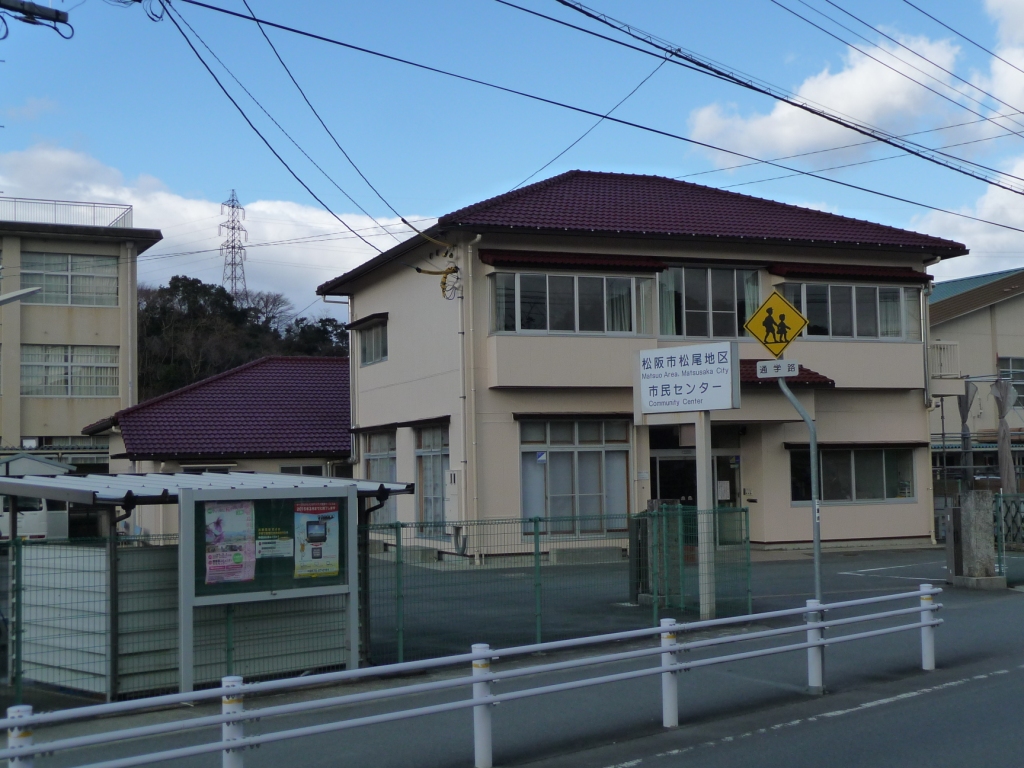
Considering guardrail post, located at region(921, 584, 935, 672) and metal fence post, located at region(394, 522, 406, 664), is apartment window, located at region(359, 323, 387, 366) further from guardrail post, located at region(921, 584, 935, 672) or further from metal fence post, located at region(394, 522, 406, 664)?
guardrail post, located at region(921, 584, 935, 672)

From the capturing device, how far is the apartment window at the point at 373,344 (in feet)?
91.7

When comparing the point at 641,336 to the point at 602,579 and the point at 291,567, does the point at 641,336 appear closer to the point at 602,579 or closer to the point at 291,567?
the point at 602,579

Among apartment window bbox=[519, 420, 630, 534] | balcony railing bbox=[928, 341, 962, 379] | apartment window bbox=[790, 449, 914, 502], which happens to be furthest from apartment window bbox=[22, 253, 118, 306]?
balcony railing bbox=[928, 341, 962, 379]

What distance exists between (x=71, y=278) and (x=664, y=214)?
28.6m

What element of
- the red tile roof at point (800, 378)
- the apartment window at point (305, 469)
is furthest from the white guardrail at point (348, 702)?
the apartment window at point (305, 469)

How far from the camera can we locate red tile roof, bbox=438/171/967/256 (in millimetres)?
23156

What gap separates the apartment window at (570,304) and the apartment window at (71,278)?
27.1 metres

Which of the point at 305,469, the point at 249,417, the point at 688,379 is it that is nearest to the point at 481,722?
the point at 688,379

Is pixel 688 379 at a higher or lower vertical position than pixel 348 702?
higher

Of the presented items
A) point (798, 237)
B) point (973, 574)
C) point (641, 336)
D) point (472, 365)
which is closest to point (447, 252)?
point (472, 365)

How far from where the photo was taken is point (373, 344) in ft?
94.5

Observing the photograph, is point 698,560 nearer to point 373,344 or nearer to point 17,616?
point 17,616

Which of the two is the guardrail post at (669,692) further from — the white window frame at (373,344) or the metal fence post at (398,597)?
the white window frame at (373,344)

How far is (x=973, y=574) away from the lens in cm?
1767
